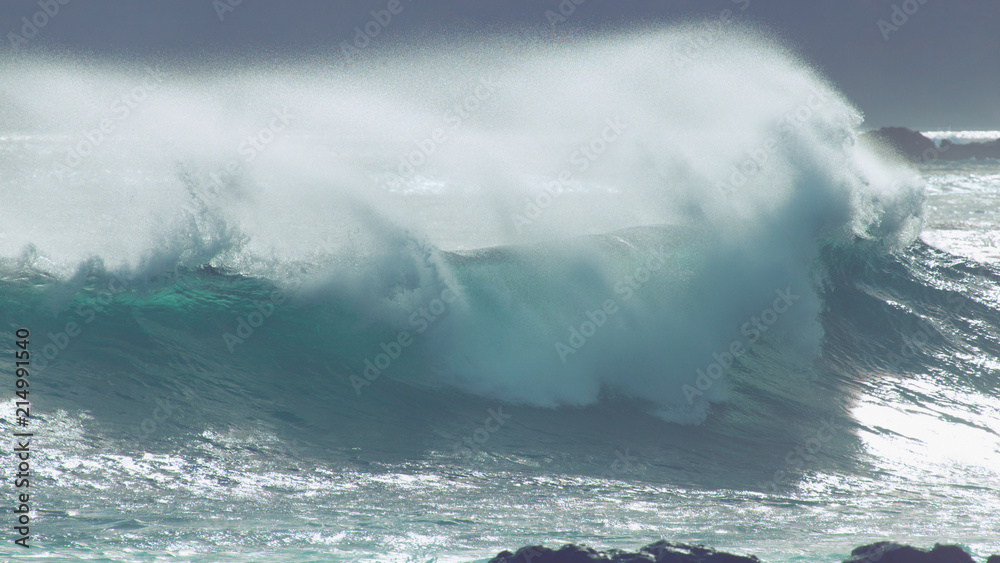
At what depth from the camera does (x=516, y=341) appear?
29.2ft

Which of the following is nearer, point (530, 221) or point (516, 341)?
point (516, 341)

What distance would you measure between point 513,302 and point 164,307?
3675 millimetres

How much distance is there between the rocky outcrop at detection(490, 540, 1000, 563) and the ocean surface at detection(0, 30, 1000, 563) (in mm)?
907

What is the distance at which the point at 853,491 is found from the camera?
6871 mm

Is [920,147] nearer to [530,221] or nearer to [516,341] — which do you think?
[530,221]

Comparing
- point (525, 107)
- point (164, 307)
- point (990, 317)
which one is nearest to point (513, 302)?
point (164, 307)

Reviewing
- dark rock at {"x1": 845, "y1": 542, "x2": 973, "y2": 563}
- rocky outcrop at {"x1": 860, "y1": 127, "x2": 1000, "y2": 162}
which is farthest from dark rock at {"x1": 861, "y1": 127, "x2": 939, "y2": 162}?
dark rock at {"x1": 845, "y1": 542, "x2": 973, "y2": 563}

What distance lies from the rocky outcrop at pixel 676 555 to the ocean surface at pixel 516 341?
907mm

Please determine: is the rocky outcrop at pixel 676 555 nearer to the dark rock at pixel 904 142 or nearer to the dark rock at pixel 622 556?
the dark rock at pixel 622 556

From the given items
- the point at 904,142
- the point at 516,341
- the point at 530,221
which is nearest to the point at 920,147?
the point at 904,142

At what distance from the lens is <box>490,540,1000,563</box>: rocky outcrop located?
13.9 feet

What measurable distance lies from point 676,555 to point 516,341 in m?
4.76

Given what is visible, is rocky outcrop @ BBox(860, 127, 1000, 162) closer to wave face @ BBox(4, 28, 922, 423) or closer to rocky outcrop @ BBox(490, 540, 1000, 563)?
wave face @ BBox(4, 28, 922, 423)

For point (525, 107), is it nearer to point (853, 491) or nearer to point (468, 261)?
point (468, 261)
